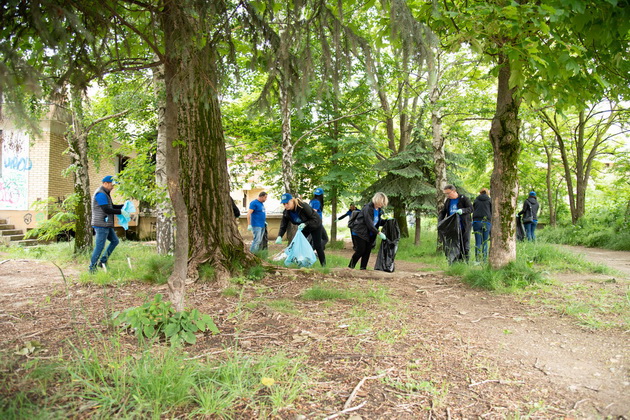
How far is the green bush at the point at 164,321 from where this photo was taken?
10.1 feet

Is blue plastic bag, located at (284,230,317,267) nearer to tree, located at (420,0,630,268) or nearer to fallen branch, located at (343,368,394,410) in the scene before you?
tree, located at (420,0,630,268)

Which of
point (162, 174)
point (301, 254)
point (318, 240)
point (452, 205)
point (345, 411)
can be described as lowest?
point (345, 411)

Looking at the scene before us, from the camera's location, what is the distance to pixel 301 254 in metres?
7.12

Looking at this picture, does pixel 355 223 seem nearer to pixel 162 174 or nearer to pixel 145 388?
pixel 162 174

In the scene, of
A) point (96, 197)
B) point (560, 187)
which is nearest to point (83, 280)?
point (96, 197)

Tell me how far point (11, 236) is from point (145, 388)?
1270cm

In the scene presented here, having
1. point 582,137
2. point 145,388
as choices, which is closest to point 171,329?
point 145,388

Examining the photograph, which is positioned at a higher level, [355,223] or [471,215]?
[471,215]

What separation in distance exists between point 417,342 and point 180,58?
3443 mm

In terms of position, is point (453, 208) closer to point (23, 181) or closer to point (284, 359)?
point (284, 359)

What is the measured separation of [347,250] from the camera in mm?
14523

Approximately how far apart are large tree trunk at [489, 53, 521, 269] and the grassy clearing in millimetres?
4510

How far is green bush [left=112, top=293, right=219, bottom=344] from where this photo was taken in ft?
10.1

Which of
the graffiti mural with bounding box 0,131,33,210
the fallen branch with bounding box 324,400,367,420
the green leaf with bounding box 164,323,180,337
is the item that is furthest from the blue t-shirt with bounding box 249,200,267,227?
A: the graffiti mural with bounding box 0,131,33,210
